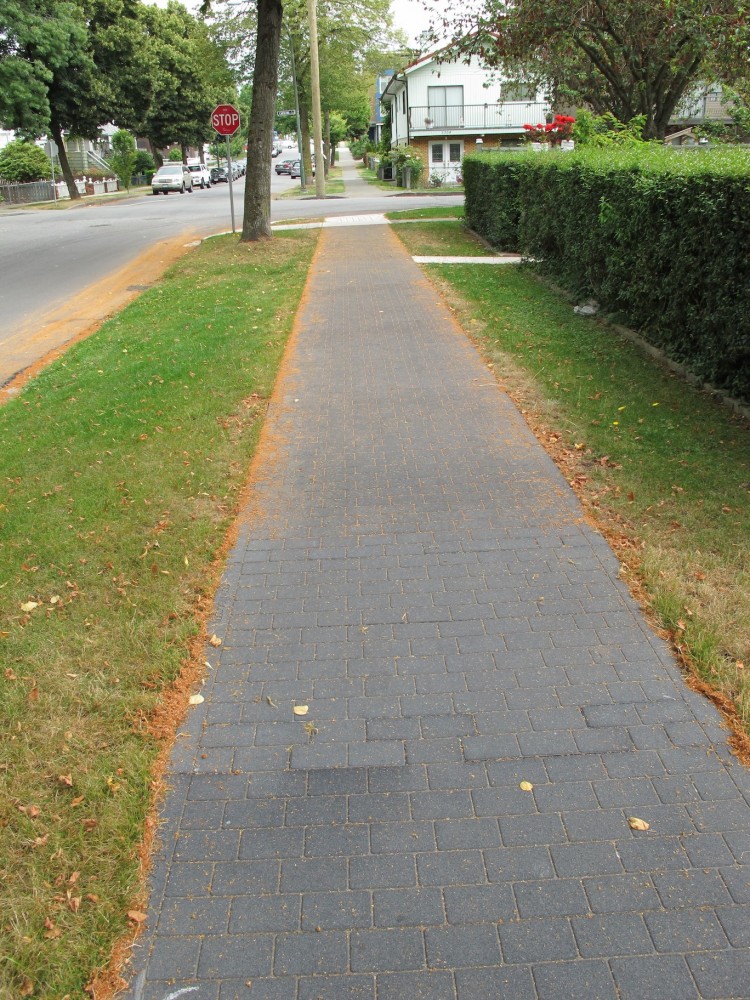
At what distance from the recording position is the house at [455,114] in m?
45.4

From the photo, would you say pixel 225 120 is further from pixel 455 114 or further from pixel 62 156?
pixel 62 156

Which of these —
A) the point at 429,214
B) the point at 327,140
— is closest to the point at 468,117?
the point at 429,214

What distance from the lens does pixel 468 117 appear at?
150ft

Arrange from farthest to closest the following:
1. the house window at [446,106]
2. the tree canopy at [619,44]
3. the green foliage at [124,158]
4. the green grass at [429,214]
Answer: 1. the green foliage at [124,158]
2. the house window at [446,106]
3. the green grass at [429,214]
4. the tree canopy at [619,44]

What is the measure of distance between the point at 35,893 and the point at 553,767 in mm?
2023

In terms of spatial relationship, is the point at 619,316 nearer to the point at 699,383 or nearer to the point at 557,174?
the point at 699,383

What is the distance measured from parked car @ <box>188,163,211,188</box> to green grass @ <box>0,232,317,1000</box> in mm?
47939

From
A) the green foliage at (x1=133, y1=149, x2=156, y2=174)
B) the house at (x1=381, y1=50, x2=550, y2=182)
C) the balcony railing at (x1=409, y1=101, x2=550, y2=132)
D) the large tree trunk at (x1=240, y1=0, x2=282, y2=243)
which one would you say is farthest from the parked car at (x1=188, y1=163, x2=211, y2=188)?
the large tree trunk at (x1=240, y1=0, x2=282, y2=243)

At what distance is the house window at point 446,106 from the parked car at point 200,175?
16.6 meters

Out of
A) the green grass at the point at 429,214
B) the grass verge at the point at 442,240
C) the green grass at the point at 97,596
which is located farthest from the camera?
the green grass at the point at 429,214

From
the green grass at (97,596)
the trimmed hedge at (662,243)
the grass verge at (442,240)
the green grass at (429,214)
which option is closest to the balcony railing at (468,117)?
the green grass at (429,214)

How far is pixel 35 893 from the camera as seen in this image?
302 cm

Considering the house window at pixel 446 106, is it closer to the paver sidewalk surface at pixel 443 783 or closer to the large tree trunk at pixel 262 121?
the large tree trunk at pixel 262 121

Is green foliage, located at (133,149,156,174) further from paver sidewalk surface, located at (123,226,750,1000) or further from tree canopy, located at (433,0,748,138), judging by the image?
paver sidewalk surface, located at (123,226,750,1000)
